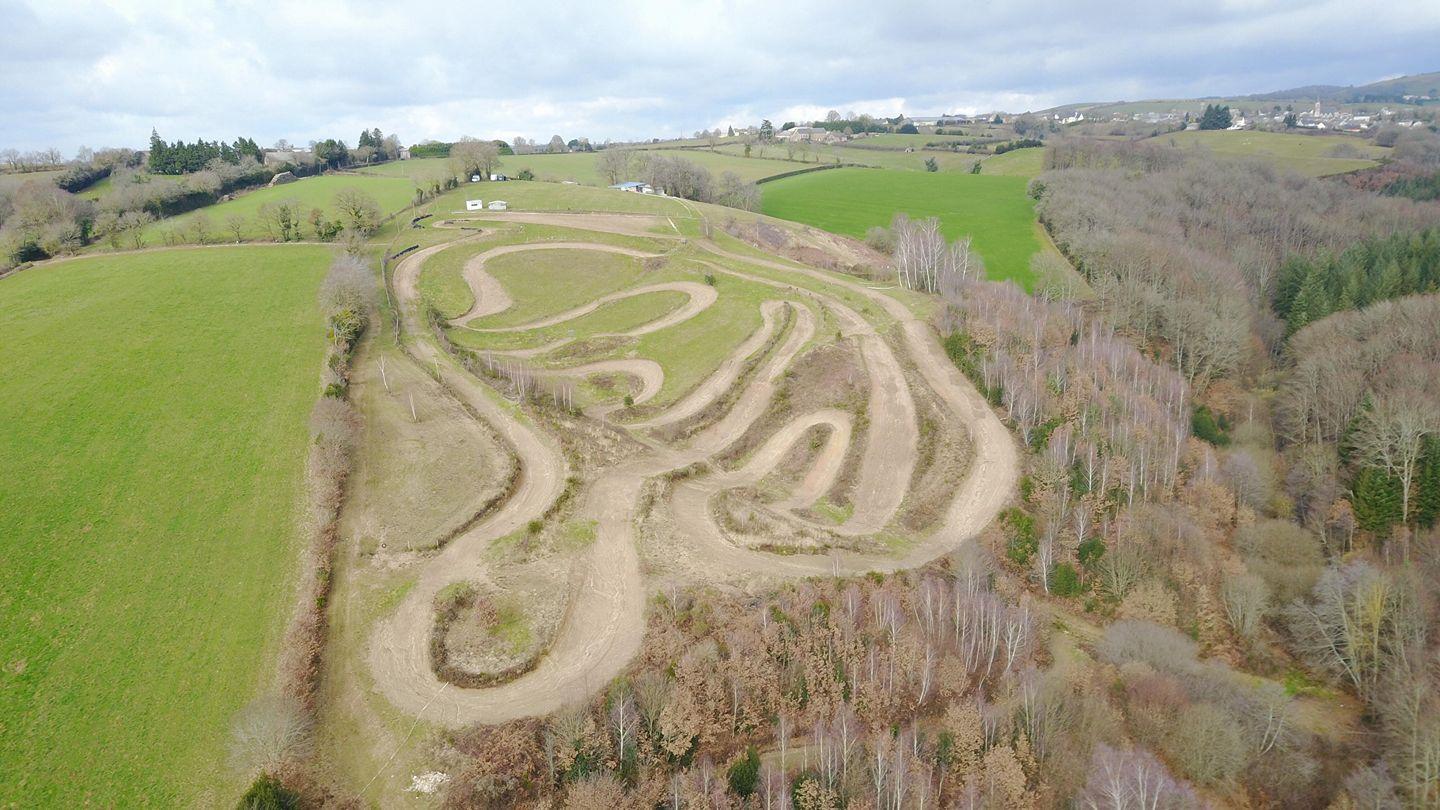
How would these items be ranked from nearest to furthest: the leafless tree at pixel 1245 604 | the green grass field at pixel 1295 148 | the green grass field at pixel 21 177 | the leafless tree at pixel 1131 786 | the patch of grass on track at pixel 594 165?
the leafless tree at pixel 1131 786, the leafless tree at pixel 1245 604, the green grass field at pixel 21 177, the green grass field at pixel 1295 148, the patch of grass on track at pixel 594 165

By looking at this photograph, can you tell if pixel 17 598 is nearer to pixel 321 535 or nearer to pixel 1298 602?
pixel 321 535

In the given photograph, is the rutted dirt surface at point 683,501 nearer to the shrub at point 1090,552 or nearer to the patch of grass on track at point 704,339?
the patch of grass on track at point 704,339

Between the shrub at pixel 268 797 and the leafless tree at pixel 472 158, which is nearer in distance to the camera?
the shrub at pixel 268 797

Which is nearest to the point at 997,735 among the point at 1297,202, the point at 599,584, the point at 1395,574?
the point at 599,584

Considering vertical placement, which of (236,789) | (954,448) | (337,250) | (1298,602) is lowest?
(1298,602)

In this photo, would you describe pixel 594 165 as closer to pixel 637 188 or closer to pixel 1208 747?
pixel 637 188

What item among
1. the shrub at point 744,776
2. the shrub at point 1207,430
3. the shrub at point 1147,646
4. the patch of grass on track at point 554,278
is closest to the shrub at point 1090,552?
the shrub at point 1147,646

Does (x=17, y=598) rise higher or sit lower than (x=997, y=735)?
higher
